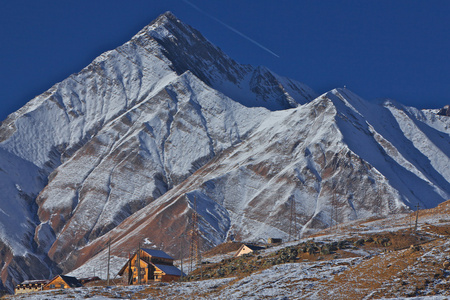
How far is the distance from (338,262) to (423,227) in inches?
1766

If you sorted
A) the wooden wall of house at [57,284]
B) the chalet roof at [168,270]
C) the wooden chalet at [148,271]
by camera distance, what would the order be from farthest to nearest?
the wooden wall of house at [57,284]
the chalet roof at [168,270]
the wooden chalet at [148,271]

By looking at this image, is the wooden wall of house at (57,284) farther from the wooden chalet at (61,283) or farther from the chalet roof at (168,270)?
the chalet roof at (168,270)

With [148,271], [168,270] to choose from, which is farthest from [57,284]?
[168,270]

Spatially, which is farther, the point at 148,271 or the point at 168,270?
the point at 168,270

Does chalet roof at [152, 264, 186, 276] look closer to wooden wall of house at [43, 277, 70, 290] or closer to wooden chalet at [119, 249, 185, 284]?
wooden chalet at [119, 249, 185, 284]

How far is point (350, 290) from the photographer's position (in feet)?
188

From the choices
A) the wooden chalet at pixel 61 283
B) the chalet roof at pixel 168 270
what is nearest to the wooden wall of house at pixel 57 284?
the wooden chalet at pixel 61 283

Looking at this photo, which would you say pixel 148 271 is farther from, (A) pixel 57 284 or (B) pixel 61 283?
(A) pixel 57 284

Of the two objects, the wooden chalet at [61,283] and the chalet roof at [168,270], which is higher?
the chalet roof at [168,270]

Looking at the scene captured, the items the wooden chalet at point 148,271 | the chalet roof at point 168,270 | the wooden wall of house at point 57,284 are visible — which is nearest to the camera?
the wooden chalet at point 148,271

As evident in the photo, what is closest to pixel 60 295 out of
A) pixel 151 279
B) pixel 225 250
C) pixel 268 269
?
pixel 268 269

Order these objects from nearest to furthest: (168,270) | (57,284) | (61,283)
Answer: (168,270)
(61,283)
(57,284)

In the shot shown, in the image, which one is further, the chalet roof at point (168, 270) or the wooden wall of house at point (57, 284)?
the wooden wall of house at point (57, 284)

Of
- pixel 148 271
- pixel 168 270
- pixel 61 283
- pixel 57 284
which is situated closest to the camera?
pixel 148 271
